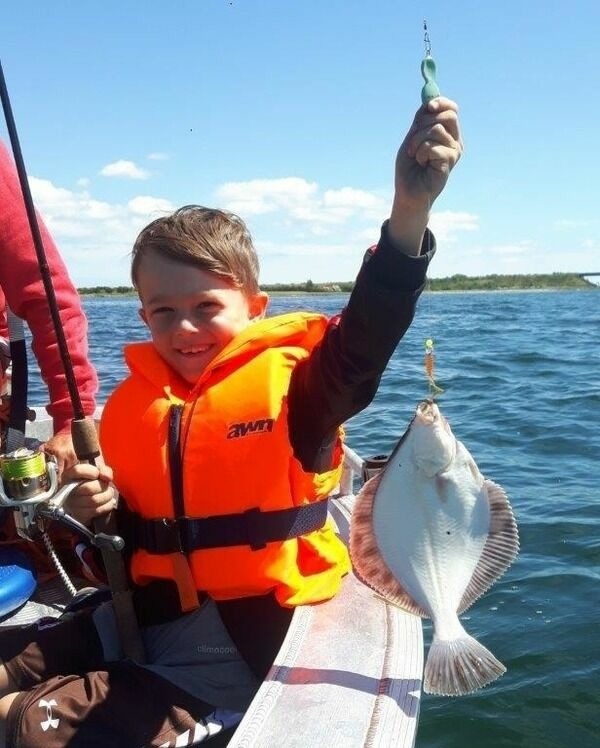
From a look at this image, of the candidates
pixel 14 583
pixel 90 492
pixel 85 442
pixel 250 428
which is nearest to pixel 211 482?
pixel 250 428

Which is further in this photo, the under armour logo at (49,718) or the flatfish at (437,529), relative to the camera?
the under armour logo at (49,718)

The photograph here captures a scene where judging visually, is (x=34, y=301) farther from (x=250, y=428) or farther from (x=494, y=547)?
(x=494, y=547)

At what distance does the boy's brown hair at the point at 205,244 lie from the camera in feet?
8.77

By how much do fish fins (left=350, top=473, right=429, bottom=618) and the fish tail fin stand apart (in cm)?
21

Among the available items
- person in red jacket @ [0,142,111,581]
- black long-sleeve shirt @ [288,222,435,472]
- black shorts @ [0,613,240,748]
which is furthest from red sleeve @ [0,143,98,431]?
black long-sleeve shirt @ [288,222,435,472]

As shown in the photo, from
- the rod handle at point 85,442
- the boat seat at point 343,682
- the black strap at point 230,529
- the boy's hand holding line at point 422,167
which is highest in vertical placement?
the boy's hand holding line at point 422,167

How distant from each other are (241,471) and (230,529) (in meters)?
0.19

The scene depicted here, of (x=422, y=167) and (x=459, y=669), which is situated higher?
(x=422, y=167)

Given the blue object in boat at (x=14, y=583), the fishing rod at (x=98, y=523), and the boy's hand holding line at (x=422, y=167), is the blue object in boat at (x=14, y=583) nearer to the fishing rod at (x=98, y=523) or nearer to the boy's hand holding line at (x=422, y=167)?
the fishing rod at (x=98, y=523)

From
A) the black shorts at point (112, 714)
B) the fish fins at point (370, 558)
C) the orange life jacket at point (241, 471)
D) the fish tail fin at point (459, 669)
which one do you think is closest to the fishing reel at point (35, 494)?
the orange life jacket at point (241, 471)

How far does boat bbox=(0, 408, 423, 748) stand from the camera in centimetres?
200

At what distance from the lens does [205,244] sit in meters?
2.69

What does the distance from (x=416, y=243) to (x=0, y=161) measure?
230cm

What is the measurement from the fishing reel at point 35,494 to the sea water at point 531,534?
2177 mm
